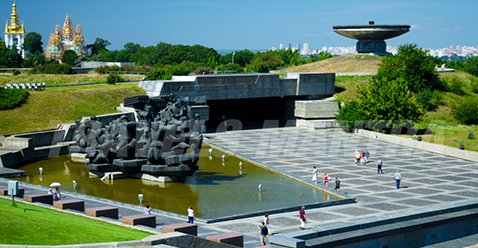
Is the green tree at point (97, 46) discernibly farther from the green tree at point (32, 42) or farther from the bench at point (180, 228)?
the bench at point (180, 228)

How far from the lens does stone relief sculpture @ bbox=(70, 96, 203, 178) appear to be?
3200 centimetres

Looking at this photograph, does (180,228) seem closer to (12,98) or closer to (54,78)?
(12,98)

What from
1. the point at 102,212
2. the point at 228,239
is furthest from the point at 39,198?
the point at 228,239

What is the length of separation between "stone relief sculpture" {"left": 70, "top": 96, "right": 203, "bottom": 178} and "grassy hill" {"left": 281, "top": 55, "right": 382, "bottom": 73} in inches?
1549

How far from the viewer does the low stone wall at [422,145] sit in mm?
42422

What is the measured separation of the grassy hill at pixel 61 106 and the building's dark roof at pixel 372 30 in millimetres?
24812

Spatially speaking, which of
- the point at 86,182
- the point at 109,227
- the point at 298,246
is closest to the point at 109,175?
the point at 86,182

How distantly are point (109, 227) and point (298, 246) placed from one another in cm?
582

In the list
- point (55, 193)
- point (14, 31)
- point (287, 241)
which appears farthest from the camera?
point (14, 31)

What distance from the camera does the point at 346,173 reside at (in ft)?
119

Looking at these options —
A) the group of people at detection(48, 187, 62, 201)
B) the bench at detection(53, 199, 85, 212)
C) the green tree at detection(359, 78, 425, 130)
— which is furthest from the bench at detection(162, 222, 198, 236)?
the green tree at detection(359, 78, 425, 130)

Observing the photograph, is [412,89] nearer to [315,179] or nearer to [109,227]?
[315,179]

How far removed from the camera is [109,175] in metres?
33.1

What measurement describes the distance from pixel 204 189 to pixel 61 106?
21.1 meters
